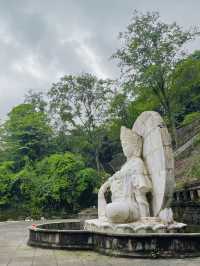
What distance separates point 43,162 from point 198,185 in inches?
694

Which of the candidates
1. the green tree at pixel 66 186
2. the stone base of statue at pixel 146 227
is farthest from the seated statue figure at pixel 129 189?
the green tree at pixel 66 186

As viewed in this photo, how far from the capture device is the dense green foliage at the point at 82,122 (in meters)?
22.6

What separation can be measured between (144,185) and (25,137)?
2364cm

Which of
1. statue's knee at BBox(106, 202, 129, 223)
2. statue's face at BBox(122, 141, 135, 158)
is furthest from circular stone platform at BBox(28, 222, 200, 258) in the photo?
A: statue's face at BBox(122, 141, 135, 158)

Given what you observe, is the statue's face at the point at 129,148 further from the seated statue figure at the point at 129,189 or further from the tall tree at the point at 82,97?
the tall tree at the point at 82,97

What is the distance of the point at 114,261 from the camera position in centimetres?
655

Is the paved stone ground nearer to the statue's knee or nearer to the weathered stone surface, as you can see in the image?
the statue's knee

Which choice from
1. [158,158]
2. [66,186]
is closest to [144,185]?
[158,158]

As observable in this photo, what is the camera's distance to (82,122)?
29047 mm

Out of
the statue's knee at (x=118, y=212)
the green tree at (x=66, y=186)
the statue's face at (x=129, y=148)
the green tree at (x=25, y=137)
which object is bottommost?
the statue's knee at (x=118, y=212)

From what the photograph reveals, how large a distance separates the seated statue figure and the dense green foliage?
7496 mm

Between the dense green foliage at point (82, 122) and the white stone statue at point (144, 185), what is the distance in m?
7.54

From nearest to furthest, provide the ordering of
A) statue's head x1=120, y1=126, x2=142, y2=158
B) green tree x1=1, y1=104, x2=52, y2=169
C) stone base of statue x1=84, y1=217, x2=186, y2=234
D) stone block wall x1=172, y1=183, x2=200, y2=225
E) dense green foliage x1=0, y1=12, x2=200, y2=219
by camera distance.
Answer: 1. stone base of statue x1=84, y1=217, x2=186, y2=234
2. statue's head x1=120, y1=126, x2=142, y2=158
3. stone block wall x1=172, y1=183, x2=200, y2=225
4. dense green foliage x1=0, y1=12, x2=200, y2=219
5. green tree x1=1, y1=104, x2=52, y2=169

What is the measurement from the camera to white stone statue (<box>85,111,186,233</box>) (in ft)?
25.8
